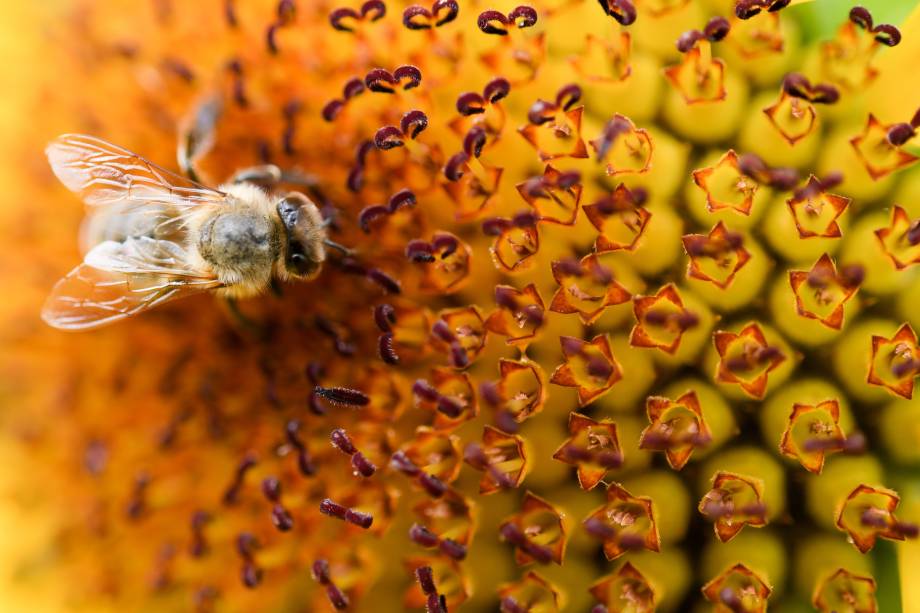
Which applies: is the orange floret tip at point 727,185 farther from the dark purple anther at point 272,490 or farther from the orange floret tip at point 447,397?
the dark purple anther at point 272,490

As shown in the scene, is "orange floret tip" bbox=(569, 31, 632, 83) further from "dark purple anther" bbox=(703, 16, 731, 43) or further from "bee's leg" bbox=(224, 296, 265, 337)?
"bee's leg" bbox=(224, 296, 265, 337)

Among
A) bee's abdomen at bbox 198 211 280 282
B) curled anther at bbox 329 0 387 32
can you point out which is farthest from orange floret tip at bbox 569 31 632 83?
bee's abdomen at bbox 198 211 280 282

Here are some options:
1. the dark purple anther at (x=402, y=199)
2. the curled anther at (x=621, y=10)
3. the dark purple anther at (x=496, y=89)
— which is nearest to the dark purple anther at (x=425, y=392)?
the dark purple anther at (x=402, y=199)

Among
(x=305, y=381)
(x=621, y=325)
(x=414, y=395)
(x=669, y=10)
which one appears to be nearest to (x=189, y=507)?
(x=305, y=381)

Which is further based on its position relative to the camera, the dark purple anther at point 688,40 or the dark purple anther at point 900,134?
the dark purple anther at point 688,40

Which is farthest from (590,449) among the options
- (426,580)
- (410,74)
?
(410,74)

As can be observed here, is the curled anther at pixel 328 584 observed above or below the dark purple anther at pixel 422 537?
below

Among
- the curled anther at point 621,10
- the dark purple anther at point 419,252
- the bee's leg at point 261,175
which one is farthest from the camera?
the bee's leg at point 261,175

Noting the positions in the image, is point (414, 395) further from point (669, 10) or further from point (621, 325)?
point (669, 10)
